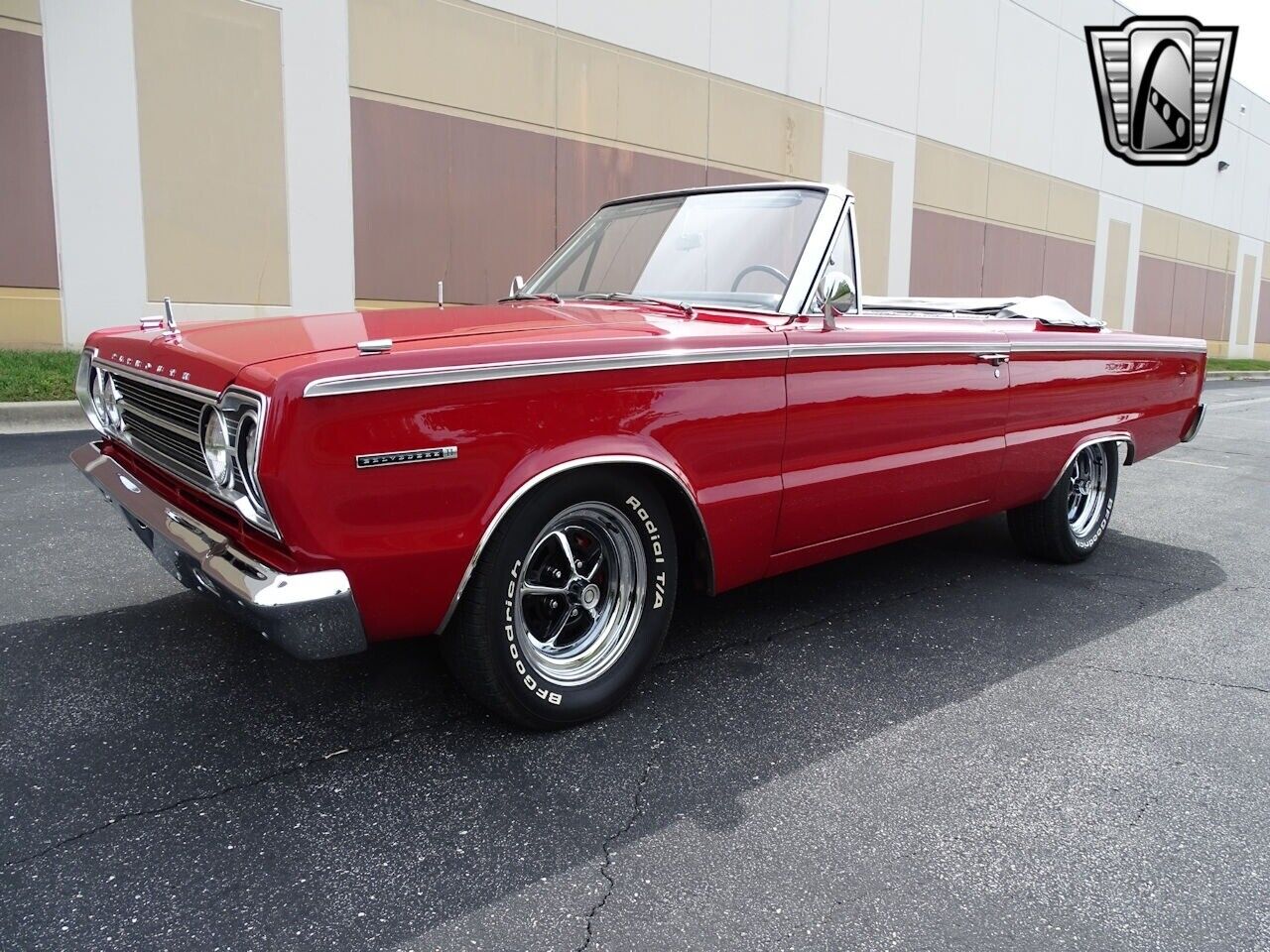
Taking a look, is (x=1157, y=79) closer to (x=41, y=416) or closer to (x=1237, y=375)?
(x=1237, y=375)

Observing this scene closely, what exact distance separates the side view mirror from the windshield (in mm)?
151

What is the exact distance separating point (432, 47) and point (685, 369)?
32.4ft

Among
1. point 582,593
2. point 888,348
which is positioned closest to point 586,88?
point 888,348

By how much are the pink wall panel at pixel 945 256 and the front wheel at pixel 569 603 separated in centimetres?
1707

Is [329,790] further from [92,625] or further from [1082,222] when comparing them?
[1082,222]

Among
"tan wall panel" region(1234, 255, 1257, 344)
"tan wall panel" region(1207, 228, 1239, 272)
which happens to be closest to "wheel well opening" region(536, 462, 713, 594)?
"tan wall panel" region(1207, 228, 1239, 272)

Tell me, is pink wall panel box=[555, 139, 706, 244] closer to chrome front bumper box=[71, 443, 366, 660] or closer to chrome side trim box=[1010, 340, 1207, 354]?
chrome side trim box=[1010, 340, 1207, 354]

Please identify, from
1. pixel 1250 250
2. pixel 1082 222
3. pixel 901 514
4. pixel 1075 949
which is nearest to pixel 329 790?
pixel 1075 949

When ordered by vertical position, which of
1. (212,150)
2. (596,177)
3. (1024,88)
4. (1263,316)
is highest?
(1024,88)

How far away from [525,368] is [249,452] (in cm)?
70

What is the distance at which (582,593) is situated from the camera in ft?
→ 9.25

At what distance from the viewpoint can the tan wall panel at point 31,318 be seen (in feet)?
29.7

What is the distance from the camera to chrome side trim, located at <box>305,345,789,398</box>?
2188mm

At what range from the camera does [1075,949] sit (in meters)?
1.96
